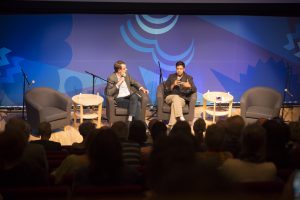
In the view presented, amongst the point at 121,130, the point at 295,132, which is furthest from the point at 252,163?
the point at 295,132

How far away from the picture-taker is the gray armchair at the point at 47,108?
786cm

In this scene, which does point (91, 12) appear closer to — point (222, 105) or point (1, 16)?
point (1, 16)

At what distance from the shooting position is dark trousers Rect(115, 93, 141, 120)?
27.0ft

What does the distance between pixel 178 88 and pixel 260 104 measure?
1.51 metres

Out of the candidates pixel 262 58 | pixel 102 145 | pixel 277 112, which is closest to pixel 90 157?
pixel 102 145

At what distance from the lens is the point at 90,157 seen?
3.53 metres

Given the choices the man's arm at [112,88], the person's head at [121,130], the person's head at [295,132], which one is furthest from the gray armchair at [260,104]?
the person's head at [121,130]

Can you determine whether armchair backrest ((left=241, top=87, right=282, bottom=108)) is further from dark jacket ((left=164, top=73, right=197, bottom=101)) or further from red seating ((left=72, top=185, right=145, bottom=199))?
red seating ((left=72, top=185, right=145, bottom=199))

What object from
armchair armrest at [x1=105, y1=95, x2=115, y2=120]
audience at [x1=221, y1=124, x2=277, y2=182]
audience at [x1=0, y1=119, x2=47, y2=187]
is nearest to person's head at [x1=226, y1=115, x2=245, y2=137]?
audience at [x1=221, y1=124, x2=277, y2=182]

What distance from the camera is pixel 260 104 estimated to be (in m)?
8.62

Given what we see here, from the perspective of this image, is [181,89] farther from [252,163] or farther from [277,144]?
[252,163]

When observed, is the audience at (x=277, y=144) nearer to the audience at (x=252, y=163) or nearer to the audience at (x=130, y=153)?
the audience at (x=252, y=163)

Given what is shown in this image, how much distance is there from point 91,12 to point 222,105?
3293 mm

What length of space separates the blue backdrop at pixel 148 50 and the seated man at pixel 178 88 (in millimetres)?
884
